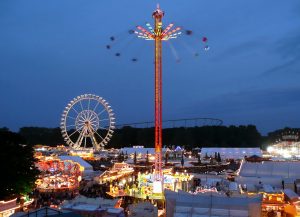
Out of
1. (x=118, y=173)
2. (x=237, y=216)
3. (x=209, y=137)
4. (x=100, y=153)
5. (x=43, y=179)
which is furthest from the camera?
(x=209, y=137)

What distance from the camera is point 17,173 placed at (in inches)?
691

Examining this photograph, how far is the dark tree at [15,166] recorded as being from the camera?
1681 cm

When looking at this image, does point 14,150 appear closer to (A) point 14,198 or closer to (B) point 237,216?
(A) point 14,198

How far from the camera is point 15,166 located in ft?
56.7

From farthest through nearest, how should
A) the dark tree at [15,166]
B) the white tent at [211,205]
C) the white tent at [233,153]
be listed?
the white tent at [233,153] < the dark tree at [15,166] < the white tent at [211,205]

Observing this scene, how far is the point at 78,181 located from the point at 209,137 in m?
58.7

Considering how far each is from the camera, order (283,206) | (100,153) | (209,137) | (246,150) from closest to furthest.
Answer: (283,206) → (246,150) → (100,153) → (209,137)

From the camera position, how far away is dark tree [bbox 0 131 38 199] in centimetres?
1681

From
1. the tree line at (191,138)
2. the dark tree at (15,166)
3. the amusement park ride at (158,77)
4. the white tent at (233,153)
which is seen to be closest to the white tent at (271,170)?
the amusement park ride at (158,77)

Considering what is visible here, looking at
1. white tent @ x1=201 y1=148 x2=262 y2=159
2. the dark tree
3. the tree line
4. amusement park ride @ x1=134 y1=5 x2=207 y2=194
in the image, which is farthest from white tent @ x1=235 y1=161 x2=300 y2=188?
the tree line

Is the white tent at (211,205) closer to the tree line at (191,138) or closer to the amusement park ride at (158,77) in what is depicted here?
the amusement park ride at (158,77)

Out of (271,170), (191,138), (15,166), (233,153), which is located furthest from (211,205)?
(191,138)

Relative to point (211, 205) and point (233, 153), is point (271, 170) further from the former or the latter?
point (233, 153)

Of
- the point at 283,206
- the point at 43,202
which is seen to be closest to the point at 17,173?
the point at 43,202
